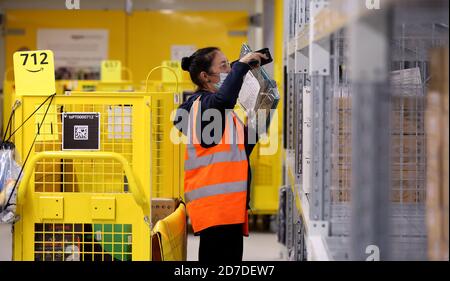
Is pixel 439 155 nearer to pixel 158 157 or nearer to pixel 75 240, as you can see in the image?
pixel 75 240

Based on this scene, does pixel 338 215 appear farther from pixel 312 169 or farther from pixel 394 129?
pixel 394 129

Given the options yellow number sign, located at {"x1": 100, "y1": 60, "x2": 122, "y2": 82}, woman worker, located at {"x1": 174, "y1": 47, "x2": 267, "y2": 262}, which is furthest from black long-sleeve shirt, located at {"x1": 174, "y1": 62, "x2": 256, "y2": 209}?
yellow number sign, located at {"x1": 100, "y1": 60, "x2": 122, "y2": 82}

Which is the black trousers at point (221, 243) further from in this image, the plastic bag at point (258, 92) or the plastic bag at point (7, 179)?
the plastic bag at point (7, 179)

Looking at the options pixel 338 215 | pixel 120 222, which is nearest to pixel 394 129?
pixel 338 215

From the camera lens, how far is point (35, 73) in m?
4.09

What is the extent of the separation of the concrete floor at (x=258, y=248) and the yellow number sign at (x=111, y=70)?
12.0 feet

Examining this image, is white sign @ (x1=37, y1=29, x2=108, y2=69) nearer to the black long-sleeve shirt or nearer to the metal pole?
the black long-sleeve shirt

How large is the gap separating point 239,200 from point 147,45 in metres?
10.1

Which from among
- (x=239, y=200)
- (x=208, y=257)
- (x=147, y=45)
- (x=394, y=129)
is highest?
(x=147, y=45)

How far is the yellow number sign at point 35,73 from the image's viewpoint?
402 cm

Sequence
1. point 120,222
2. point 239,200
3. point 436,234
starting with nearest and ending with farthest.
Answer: point 436,234 → point 120,222 → point 239,200

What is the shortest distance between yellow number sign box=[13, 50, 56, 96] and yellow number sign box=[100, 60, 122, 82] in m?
7.28
